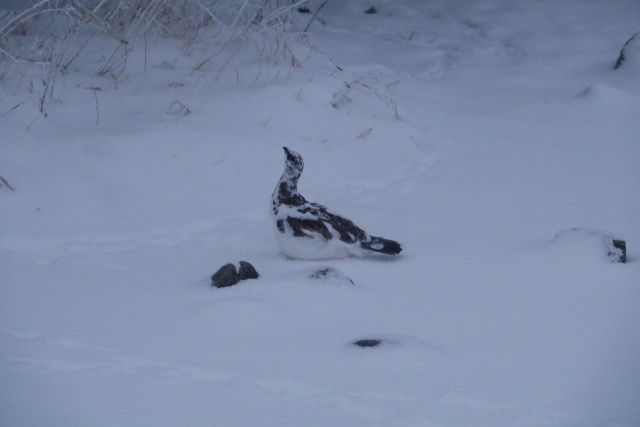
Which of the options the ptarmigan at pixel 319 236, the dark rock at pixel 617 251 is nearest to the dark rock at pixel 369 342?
the ptarmigan at pixel 319 236

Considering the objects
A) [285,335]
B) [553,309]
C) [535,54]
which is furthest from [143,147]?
[535,54]

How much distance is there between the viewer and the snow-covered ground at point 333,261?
2.16m

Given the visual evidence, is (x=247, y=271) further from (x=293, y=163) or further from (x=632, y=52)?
(x=632, y=52)

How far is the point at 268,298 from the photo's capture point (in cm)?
279

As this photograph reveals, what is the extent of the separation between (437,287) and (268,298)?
689mm

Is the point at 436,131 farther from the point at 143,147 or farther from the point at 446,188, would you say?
the point at 143,147

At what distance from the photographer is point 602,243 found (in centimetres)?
305

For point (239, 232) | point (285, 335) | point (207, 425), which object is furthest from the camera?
point (239, 232)

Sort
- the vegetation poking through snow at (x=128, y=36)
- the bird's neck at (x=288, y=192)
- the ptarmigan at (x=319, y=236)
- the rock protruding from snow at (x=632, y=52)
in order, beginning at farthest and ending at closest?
the rock protruding from snow at (x=632, y=52), the vegetation poking through snow at (x=128, y=36), the bird's neck at (x=288, y=192), the ptarmigan at (x=319, y=236)

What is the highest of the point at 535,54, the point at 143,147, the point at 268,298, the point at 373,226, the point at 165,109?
the point at 535,54

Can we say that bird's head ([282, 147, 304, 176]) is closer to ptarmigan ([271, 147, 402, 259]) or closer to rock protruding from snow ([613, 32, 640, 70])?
ptarmigan ([271, 147, 402, 259])

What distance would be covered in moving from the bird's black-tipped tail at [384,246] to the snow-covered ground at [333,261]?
0.06m

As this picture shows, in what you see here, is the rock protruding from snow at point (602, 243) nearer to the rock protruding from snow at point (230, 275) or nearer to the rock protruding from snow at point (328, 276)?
the rock protruding from snow at point (328, 276)

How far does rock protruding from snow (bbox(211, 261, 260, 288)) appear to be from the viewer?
2.91 m
